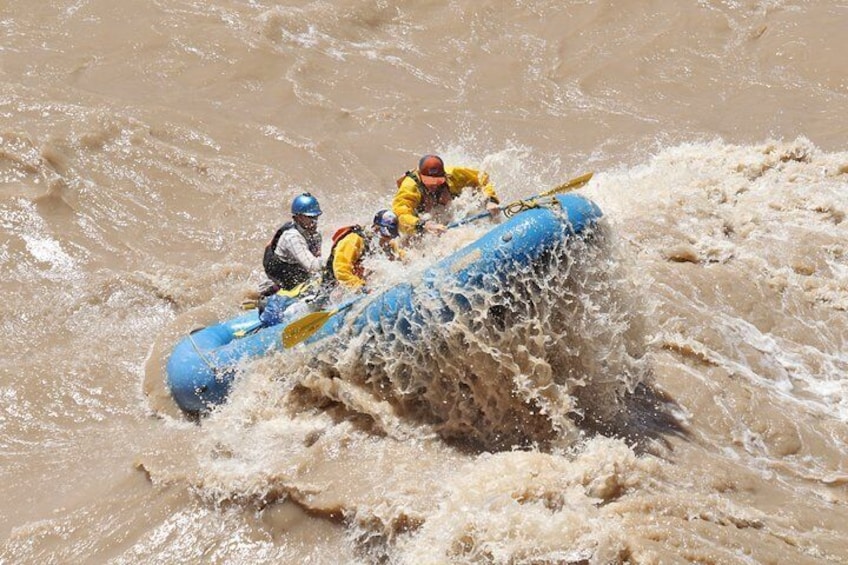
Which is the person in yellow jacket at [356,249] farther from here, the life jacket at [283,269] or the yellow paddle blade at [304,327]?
the yellow paddle blade at [304,327]

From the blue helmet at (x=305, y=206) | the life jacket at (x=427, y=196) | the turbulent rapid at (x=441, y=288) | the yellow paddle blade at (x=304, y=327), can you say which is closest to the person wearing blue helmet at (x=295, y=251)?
the blue helmet at (x=305, y=206)

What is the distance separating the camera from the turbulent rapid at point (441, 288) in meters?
4.23

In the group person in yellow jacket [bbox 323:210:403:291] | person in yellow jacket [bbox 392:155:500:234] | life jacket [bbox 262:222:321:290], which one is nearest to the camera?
person in yellow jacket [bbox 323:210:403:291]

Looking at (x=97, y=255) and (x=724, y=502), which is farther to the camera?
(x=97, y=255)

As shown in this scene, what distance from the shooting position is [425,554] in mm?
3816

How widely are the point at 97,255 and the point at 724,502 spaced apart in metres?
5.24

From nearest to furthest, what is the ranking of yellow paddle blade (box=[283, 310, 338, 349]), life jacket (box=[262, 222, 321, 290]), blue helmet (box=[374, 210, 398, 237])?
1. yellow paddle blade (box=[283, 310, 338, 349])
2. blue helmet (box=[374, 210, 398, 237])
3. life jacket (box=[262, 222, 321, 290])

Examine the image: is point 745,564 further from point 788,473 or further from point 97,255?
point 97,255

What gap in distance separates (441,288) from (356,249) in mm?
1295

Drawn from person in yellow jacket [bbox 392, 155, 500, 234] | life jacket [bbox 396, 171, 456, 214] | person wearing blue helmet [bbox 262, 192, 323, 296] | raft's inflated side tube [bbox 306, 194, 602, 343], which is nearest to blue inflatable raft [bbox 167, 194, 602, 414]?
raft's inflated side tube [bbox 306, 194, 602, 343]

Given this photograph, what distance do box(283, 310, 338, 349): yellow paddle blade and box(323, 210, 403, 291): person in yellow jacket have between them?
48cm

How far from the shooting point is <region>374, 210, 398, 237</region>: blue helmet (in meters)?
6.00

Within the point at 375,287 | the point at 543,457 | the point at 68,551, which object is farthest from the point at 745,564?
the point at 68,551

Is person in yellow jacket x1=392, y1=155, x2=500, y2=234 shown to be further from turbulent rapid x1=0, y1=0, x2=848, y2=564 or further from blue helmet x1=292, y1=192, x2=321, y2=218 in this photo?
blue helmet x1=292, y1=192, x2=321, y2=218
